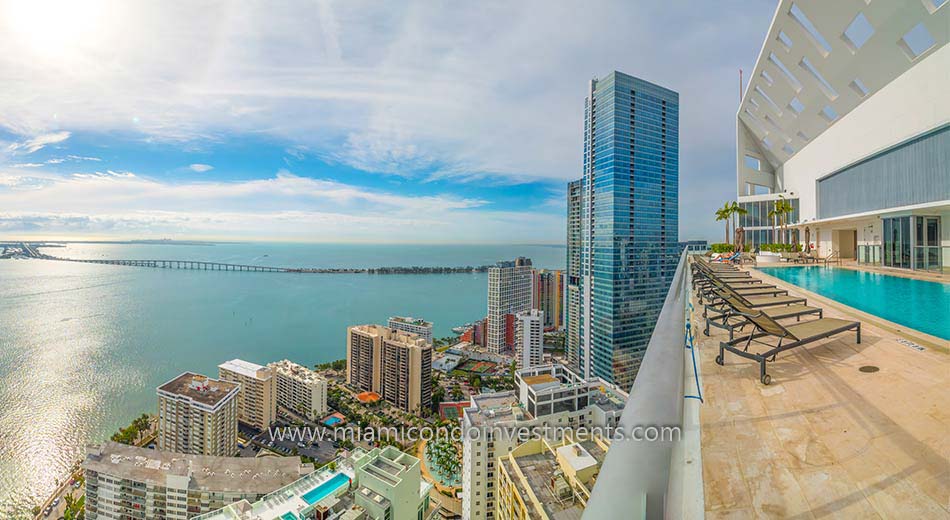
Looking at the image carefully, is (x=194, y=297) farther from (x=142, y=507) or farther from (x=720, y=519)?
(x=720, y=519)

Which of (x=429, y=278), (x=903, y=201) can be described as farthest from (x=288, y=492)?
(x=429, y=278)

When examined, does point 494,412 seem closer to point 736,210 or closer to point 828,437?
point 828,437

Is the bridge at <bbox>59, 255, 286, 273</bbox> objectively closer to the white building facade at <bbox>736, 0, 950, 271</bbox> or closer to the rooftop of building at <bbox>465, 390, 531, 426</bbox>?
the rooftop of building at <bbox>465, 390, 531, 426</bbox>

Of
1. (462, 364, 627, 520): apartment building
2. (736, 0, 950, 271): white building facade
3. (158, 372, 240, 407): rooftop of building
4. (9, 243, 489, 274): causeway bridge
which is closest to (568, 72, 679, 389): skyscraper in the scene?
(736, 0, 950, 271): white building facade

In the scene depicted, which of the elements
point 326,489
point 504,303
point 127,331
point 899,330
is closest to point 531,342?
point 504,303

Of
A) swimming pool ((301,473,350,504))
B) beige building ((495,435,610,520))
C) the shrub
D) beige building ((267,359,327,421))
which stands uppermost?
the shrub

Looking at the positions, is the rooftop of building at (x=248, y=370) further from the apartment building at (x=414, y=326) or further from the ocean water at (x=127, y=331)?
the apartment building at (x=414, y=326)
